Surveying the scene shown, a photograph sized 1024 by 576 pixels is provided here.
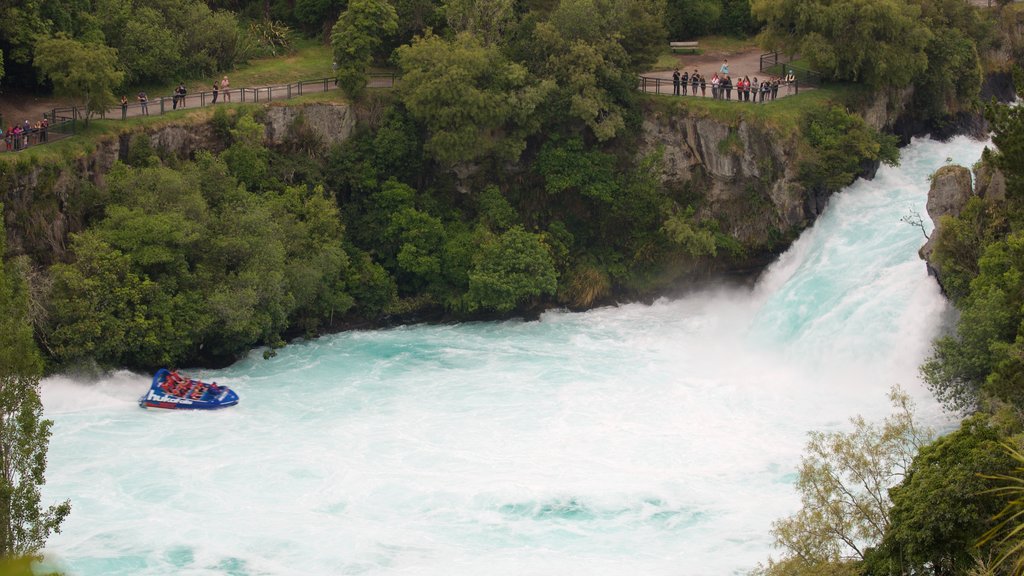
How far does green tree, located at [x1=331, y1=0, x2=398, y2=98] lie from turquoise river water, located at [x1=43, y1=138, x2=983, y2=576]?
458 inches

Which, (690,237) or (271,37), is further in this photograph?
(271,37)

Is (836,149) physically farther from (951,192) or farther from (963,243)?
(963,243)

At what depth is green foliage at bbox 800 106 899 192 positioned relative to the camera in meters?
61.0

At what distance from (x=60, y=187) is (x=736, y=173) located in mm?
28199

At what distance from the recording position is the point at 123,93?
6300 cm

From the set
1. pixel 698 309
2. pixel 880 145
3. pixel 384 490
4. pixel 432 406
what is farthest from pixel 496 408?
pixel 880 145

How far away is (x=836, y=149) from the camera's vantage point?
201 feet

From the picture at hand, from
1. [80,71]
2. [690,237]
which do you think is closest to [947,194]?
[690,237]

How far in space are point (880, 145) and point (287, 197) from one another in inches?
1008

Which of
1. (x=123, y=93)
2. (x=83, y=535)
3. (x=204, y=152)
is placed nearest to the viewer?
(x=83, y=535)

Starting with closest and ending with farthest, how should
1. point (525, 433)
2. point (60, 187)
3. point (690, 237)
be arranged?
1. point (525, 433)
2. point (60, 187)
3. point (690, 237)

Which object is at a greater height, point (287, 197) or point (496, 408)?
point (287, 197)

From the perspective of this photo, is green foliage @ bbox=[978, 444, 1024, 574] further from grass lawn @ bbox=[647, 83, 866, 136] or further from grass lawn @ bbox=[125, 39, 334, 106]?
grass lawn @ bbox=[125, 39, 334, 106]

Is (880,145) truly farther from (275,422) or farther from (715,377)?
(275,422)
